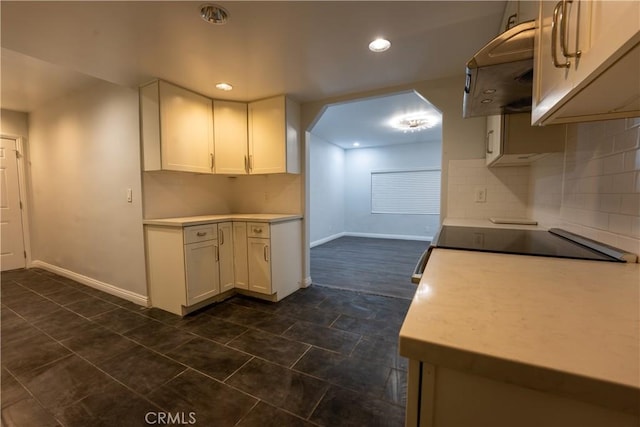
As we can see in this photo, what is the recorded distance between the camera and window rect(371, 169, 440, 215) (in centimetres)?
644

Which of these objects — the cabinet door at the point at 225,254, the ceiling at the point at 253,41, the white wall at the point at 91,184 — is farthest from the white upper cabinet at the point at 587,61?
the white wall at the point at 91,184

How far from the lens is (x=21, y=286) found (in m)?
3.29

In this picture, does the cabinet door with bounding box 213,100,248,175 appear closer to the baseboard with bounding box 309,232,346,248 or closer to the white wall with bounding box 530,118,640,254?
the white wall with bounding box 530,118,640,254

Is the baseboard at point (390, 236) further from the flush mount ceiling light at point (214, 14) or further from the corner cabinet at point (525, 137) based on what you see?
the flush mount ceiling light at point (214, 14)

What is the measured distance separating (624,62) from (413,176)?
6373 millimetres

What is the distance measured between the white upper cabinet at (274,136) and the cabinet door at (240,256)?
673mm

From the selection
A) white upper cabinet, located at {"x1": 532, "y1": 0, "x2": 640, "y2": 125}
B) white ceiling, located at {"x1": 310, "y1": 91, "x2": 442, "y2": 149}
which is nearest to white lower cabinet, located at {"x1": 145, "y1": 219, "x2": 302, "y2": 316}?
white ceiling, located at {"x1": 310, "y1": 91, "x2": 442, "y2": 149}

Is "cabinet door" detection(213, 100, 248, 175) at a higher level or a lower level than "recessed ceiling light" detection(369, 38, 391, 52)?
lower

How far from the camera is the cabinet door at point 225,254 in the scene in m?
2.78

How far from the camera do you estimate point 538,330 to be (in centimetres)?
46

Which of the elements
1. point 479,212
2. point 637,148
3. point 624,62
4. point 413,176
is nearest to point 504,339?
point 624,62

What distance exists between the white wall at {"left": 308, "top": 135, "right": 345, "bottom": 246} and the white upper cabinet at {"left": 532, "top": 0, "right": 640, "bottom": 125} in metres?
4.59

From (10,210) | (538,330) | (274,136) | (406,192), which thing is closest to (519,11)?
(538,330)

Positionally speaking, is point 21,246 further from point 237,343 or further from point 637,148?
point 637,148
